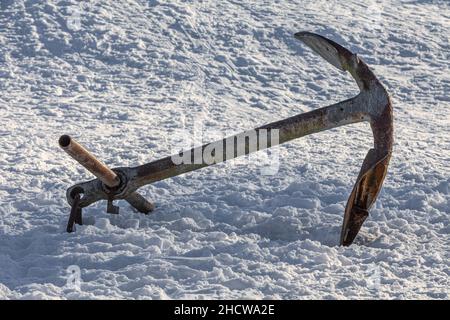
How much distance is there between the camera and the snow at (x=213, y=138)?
423 centimetres

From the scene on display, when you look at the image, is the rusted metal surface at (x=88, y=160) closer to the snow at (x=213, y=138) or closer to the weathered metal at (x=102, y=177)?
the weathered metal at (x=102, y=177)

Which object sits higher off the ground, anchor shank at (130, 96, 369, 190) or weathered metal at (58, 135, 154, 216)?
anchor shank at (130, 96, 369, 190)

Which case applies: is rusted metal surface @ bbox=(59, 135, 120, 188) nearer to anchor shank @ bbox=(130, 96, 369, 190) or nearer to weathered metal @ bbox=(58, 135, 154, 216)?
weathered metal @ bbox=(58, 135, 154, 216)

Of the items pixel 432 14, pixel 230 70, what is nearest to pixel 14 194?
pixel 230 70

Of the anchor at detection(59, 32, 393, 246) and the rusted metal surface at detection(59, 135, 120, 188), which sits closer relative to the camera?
the rusted metal surface at detection(59, 135, 120, 188)

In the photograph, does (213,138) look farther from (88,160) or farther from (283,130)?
(88,160)

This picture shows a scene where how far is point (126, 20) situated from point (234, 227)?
3.29 m

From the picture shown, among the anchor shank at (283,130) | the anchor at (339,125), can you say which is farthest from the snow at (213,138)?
the anchor shank at (283,130)

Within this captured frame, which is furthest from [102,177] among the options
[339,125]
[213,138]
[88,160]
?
[213,138]

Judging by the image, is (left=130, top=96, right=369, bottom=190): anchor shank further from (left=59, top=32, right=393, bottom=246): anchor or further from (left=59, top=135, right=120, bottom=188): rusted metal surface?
(left=59, top=135, right=120, bottom=188): rusted metal surface

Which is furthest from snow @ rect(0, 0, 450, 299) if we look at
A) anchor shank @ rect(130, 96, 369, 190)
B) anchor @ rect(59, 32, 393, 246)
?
anchor shank @ rect(130, 96, 369, 190)

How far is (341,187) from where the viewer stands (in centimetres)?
527

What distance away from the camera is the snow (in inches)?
166

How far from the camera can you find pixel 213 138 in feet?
20.0
